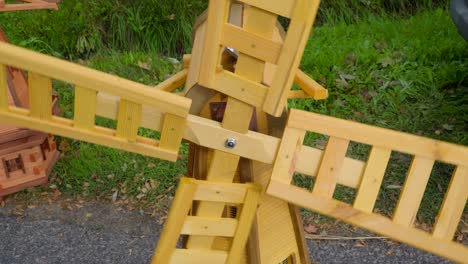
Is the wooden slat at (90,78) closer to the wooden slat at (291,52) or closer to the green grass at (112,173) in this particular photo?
the wooden slat at (291,52)

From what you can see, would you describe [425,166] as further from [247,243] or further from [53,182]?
[53,182]

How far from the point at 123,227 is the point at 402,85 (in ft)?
6.08

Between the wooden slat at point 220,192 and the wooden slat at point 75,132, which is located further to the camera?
the wooden slat at point 220,192

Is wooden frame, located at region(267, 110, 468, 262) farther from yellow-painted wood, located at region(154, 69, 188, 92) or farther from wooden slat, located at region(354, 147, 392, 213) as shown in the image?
yellow-painted wood, located at region(154, 69, 188, 92)

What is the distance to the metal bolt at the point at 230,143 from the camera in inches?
56.8

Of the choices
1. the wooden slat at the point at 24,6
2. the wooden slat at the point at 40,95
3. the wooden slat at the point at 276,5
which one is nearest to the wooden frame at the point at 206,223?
the wooden slat at the point at 40,95

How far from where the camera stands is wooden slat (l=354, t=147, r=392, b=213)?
138 cm

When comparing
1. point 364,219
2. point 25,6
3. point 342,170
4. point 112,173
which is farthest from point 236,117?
point 112,173

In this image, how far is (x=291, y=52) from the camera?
1.27m

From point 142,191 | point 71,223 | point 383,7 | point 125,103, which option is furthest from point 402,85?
point 125,103

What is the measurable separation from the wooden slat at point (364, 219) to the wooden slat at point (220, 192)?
177 mm

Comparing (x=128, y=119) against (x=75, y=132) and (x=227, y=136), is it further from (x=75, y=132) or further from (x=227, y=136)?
(x=227, y=136)

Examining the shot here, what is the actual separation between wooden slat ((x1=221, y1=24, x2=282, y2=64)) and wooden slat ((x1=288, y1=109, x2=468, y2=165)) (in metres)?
0.16

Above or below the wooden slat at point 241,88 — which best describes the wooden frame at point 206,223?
below
